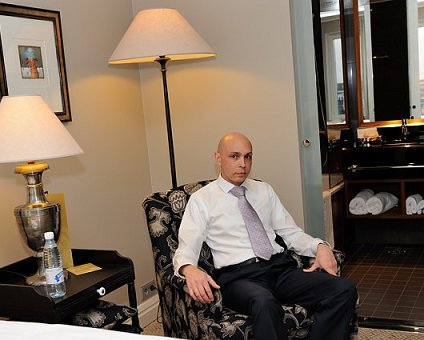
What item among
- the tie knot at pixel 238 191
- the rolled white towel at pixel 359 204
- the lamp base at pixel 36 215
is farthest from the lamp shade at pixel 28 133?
the rolled white towel at pixel 359 204

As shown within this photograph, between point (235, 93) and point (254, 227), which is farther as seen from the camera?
point (235, 93)

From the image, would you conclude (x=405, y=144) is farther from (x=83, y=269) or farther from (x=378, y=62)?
(x=83, y=269)

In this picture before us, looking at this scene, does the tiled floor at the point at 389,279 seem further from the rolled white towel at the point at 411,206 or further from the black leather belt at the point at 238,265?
the black leather belt at the point at 238,265

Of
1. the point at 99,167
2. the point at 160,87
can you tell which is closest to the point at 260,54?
the point at 160,87

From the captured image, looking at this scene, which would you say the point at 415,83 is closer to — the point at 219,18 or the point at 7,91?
the point at 219,18

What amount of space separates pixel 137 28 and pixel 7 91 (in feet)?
2.22

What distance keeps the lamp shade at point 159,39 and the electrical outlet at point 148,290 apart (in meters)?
1.42

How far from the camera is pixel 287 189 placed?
3.10m

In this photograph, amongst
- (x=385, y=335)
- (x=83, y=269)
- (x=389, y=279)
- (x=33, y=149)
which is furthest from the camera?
(x=389, y=279)

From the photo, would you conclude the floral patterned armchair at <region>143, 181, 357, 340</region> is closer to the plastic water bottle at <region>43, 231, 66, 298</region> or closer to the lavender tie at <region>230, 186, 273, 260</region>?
the lavender tie at <region>230, 186, 273, 260</region>

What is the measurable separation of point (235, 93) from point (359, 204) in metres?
1.77

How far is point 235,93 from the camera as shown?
3.15 metres

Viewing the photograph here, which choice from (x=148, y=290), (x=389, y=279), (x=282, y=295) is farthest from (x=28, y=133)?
(x=389, y=279)

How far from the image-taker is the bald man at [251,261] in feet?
7.11
